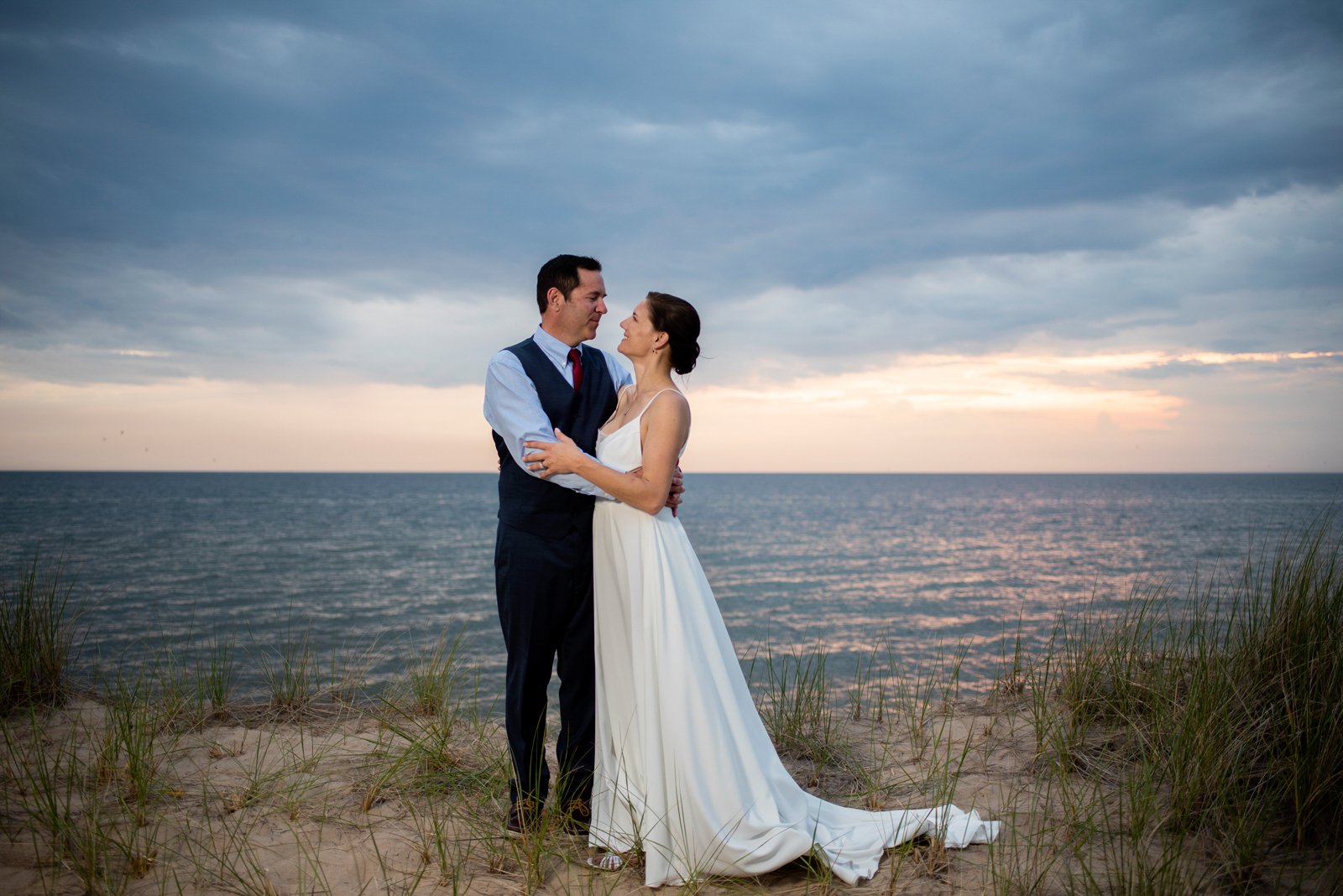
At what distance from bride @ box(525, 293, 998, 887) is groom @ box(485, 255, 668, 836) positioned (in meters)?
0.10

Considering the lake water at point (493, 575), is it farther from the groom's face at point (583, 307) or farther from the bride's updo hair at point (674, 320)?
the bride's updo hair at point (674, 320)

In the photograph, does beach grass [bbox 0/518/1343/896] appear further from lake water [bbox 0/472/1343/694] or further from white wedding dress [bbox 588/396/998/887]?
lake water [bbox 0/472/1343/694]

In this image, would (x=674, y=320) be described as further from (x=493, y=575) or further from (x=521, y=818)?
(x=493, y=575)

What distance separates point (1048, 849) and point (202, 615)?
1744 cm

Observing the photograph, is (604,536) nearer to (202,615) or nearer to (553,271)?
(553,271)

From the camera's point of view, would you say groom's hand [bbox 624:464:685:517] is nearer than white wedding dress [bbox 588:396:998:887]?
No

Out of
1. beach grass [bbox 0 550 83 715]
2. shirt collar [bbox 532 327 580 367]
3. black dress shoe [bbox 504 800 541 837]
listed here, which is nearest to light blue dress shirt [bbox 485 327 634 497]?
shirt collar [bbox 532 327 580 367]

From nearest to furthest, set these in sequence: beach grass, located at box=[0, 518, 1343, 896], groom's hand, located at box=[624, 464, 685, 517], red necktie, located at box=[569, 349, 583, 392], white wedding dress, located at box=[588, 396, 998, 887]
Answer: beach grass, located at box=[0, 518, 1343, 896] → white wedding dress, located at box=[588, 396, 998, 887] → groom's hand, located at box=[624, 464, 685, 517] → red necktie, located at box=[569, 349, 583, 392]

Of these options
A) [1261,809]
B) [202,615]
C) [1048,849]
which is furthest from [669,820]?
[202,615]

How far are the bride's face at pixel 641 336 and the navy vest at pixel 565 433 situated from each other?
0.32 meters

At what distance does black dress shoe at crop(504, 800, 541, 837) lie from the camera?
3.34 meters

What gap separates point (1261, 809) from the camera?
9.79 ft

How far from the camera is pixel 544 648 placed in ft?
11.5

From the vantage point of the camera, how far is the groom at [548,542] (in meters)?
3.43
